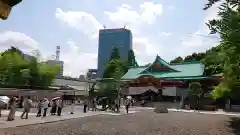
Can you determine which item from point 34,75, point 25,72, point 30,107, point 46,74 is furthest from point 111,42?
point 30,107

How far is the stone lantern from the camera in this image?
4993 mm

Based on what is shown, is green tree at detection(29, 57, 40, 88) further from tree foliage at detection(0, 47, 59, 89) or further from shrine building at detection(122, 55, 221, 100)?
shrine building at detection(122, 55, 221, 100)

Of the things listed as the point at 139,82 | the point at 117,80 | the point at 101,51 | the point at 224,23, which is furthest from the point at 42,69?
the point at 101,51

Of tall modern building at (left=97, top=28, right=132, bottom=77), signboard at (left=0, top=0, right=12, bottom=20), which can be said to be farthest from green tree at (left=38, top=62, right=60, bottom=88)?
tall modern building at (left=97, top=28, right=132, bottom=77)

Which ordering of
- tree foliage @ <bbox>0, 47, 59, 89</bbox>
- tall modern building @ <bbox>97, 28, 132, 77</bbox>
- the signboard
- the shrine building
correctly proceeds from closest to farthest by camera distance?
the signboard < tree foliage @ <bbox>0, 47, 59, 89</bbox> < the shrine building < tall modern building @ <bbox>97, 28, 132, 77</bbox>

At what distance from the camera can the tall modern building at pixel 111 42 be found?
11656 cm

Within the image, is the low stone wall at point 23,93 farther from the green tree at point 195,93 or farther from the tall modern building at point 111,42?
the tall modern building at point 111,42

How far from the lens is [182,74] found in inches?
1932

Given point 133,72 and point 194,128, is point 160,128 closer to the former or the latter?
point 194,128

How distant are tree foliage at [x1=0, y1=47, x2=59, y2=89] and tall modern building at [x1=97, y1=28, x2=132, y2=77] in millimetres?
69023

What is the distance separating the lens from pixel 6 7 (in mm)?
5066

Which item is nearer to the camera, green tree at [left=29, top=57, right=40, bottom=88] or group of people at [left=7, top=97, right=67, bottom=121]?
group of people at [left=7, top=97, right=67, bottom=121]

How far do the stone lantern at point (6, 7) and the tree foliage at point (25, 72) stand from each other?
38847 mm

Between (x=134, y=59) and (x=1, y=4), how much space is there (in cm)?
8142
